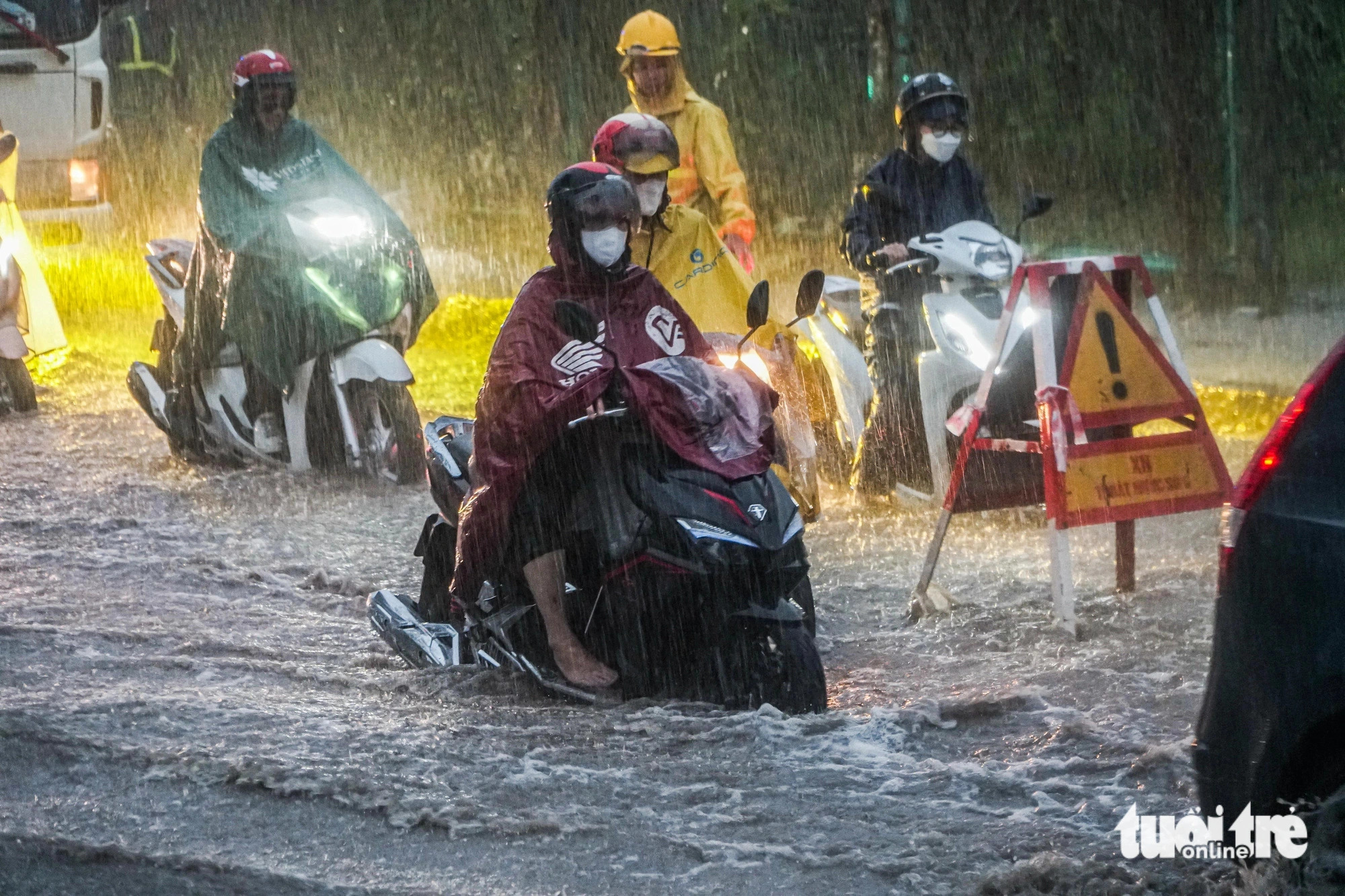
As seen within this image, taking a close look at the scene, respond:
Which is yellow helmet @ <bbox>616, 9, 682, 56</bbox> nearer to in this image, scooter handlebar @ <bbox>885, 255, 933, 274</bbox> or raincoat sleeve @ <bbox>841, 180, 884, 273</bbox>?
raincoat sleeve @ <bbox>841, 180, 884, 273</bbox>

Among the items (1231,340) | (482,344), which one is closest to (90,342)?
(482,344)

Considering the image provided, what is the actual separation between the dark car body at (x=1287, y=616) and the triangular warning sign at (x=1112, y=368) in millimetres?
2735

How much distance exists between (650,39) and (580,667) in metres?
4.29

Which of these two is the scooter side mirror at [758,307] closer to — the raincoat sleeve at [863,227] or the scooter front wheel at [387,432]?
the raincoat sleeve at [863,227]

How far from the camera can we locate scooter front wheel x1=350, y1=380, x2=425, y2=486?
29.0 ft

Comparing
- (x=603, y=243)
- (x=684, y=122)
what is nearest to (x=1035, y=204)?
(x=684, y=122)

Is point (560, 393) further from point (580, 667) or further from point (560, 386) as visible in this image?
point (580, 667)

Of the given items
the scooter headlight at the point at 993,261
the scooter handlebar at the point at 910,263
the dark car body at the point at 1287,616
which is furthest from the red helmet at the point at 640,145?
the dark car body at the point at 1287,616

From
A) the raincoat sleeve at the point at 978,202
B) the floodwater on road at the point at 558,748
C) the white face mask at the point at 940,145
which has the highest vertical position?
the white face mask at the point at 940,145

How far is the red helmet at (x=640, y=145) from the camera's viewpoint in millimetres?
6863

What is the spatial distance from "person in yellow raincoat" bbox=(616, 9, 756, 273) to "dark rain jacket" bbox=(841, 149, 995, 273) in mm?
546

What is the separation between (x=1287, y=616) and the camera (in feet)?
10.9

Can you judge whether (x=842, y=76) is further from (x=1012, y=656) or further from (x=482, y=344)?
(x=1012, y=656)

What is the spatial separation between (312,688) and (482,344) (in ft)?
26.7
